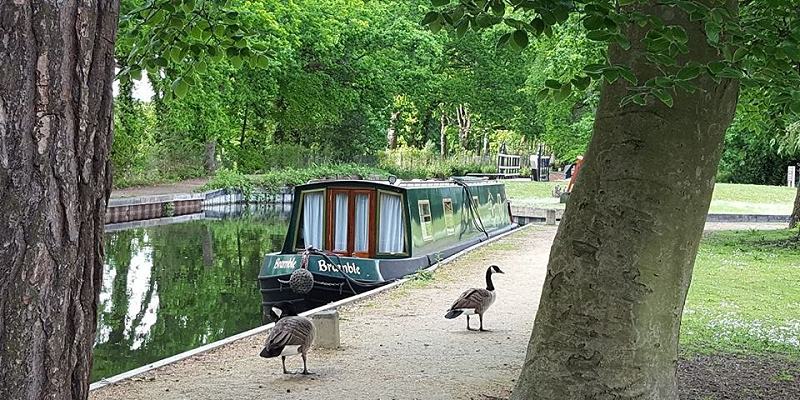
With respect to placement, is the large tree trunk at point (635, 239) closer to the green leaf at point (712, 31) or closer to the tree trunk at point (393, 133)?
the green leaf at point (712, 31)

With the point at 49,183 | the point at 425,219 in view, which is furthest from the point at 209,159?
the point at 49,183

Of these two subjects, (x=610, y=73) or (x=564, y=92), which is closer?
(x=610, y=73)

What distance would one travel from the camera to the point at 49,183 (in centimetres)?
187

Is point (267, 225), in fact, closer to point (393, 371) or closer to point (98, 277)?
point (393, 371)

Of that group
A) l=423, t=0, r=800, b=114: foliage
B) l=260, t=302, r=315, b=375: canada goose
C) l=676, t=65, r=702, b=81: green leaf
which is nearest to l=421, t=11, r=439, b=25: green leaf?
l=423, t=0, r=800, b=114: foliage

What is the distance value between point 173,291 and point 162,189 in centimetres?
1947

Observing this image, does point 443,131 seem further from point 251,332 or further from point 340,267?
point 251,332

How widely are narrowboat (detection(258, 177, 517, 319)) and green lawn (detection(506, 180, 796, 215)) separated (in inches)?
567

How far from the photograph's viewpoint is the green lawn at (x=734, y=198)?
2820 centimetres

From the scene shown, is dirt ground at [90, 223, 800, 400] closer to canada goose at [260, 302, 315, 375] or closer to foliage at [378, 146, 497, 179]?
canada goose at [260, 302, 315, 375]

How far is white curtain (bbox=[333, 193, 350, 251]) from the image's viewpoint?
538 inches

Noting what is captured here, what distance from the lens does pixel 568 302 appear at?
15.6 ft

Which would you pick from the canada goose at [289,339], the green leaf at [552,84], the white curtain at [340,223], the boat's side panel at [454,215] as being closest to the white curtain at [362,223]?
the white curtain at [340,223]

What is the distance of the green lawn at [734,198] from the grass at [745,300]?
33.2ft
